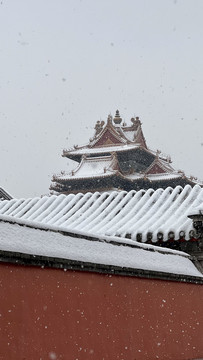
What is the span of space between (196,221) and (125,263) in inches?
144

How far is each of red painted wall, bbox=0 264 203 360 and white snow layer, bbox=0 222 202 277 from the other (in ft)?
0.57

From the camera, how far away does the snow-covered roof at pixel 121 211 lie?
10953 millimetres

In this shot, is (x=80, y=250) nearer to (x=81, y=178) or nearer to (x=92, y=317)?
(x=92, y=317)

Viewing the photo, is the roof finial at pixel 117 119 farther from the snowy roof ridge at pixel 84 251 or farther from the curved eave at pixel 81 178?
the snowy roof ridge at pixel 84 251

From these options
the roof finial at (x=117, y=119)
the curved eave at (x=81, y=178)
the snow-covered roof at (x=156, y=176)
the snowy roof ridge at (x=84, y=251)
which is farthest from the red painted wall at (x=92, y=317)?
the roof finial at (x=117, y=119)

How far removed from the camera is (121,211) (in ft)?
A: 41.0

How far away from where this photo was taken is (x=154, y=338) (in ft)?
23.4

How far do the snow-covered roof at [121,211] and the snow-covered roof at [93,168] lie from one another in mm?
21131

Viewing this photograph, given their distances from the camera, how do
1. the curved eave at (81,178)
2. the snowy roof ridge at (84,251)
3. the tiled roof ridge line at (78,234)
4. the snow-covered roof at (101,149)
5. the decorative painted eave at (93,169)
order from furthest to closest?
the snow-covered roof at (101,149), the decorative painted eave at (93,169), the curved eave at (81,178), the tiled roof ridge line at (78,234), the snowy roof ridge at (84,251)

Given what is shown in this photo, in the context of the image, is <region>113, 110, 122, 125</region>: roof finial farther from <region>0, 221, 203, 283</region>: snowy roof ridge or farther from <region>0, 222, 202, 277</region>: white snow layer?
<region>0, 222, 202, 277</region>: white snow layer

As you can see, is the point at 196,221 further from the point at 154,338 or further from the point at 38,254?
the point at 38,254

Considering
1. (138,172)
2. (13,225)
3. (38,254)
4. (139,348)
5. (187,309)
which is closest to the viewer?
(38,254)

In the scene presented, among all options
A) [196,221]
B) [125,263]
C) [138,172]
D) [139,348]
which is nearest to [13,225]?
[125,263]

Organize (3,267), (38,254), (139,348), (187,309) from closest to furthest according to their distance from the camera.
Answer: (3,267)
(38,254)
(139,348)
(187,309)
